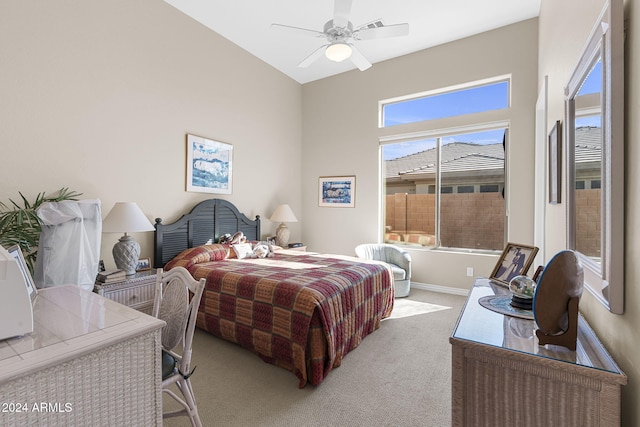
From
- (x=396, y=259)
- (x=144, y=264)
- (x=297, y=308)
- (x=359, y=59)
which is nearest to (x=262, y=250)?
(x=144, y=264)

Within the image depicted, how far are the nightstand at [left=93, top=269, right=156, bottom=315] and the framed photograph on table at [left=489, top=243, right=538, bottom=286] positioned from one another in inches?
111

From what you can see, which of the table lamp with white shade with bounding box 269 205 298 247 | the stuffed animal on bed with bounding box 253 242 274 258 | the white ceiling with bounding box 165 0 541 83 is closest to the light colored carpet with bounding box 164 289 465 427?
the stuffed animal on bed with bounding box 253 242 274 258

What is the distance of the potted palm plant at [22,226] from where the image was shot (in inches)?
84.7

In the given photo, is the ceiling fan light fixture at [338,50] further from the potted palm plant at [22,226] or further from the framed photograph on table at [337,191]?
the potted palm plant at [22,226]

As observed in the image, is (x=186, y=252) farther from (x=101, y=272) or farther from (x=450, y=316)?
(x=450, y=316)

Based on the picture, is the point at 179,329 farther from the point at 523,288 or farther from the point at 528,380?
the point at 523,288

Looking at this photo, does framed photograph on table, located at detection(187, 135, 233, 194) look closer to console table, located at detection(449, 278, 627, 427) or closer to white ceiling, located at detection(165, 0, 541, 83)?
white ceiling, located at detection(165, 0, 541, 83)

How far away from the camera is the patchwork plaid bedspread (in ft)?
7.06

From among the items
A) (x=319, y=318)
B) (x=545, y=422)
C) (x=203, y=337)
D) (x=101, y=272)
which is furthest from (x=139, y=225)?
(x=545, y=422)

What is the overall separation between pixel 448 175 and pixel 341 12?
9.09 feet

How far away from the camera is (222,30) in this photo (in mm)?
3908

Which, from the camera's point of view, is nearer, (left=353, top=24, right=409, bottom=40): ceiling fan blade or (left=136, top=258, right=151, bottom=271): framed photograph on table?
(left=353, top=24, right=409, bottom=40): ceiling fan blade

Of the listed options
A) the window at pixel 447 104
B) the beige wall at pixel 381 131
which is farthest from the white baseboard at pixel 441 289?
the window at pixel 447 104

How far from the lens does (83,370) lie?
1.02 meters
